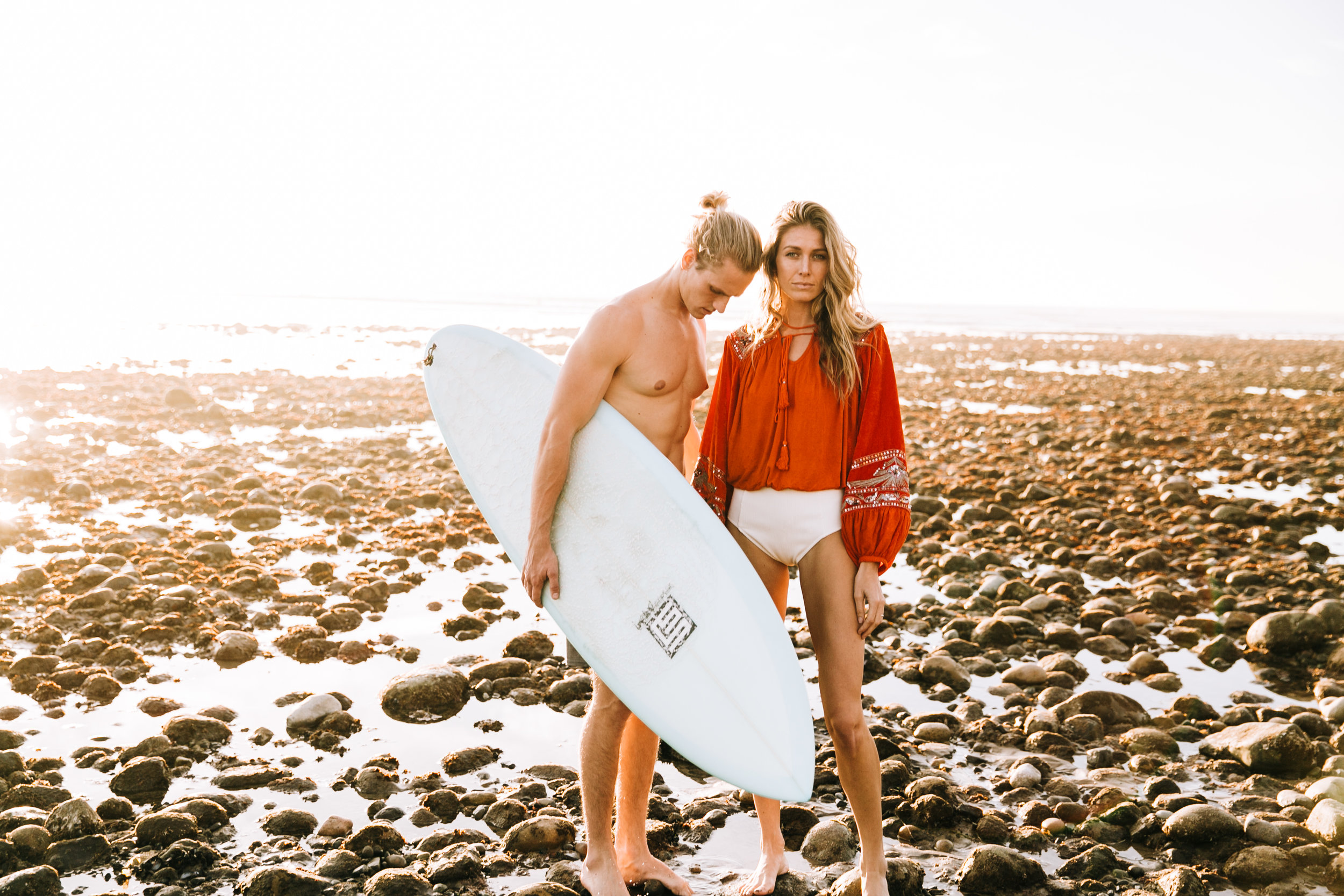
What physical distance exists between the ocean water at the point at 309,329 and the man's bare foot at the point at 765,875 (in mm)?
2905

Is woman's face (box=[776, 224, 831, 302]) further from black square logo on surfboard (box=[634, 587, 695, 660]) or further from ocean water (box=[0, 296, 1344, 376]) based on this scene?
ocean water (box=[0, 296, 1344, 376])

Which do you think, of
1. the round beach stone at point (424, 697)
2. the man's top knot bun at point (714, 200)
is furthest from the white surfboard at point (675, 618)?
the round beach stone at point (424, 697)

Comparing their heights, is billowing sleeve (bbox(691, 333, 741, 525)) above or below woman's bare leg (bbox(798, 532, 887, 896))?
above

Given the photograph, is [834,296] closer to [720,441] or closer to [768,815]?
[720,441]

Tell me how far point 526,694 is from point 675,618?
6.21 feet

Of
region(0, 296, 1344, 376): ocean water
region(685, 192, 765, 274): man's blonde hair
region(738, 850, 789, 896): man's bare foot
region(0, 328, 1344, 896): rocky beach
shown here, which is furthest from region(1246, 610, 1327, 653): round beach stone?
region(685, 192, 765, 274): man's blonde hair

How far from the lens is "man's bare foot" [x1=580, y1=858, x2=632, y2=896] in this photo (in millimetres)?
3176

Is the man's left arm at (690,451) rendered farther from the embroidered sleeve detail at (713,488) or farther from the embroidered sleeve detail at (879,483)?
the embroidered sleeve detail at (879,483)

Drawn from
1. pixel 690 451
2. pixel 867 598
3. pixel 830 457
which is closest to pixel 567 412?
pixel 690 451

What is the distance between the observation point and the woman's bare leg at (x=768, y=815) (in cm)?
324

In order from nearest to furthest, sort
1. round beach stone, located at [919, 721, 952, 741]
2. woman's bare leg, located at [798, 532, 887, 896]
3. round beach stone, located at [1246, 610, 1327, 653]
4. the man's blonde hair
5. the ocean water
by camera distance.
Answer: the man's blonde hair, woman's bare leg, located at [798, 532, 887, 896], round beach stone, located at [919, 721, 952, 741], round beach stone, located at [1246, 610, 1327, 653], the ocean water

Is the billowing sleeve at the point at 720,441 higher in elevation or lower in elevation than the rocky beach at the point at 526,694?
higher

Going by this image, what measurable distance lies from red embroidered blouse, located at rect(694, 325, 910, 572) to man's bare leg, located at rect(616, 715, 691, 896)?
100 cm

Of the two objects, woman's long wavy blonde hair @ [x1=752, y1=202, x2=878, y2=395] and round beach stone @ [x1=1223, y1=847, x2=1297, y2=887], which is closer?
woman's long wavy blonde hair @ [x1=752, y1=202, x2=878, y2=395]
